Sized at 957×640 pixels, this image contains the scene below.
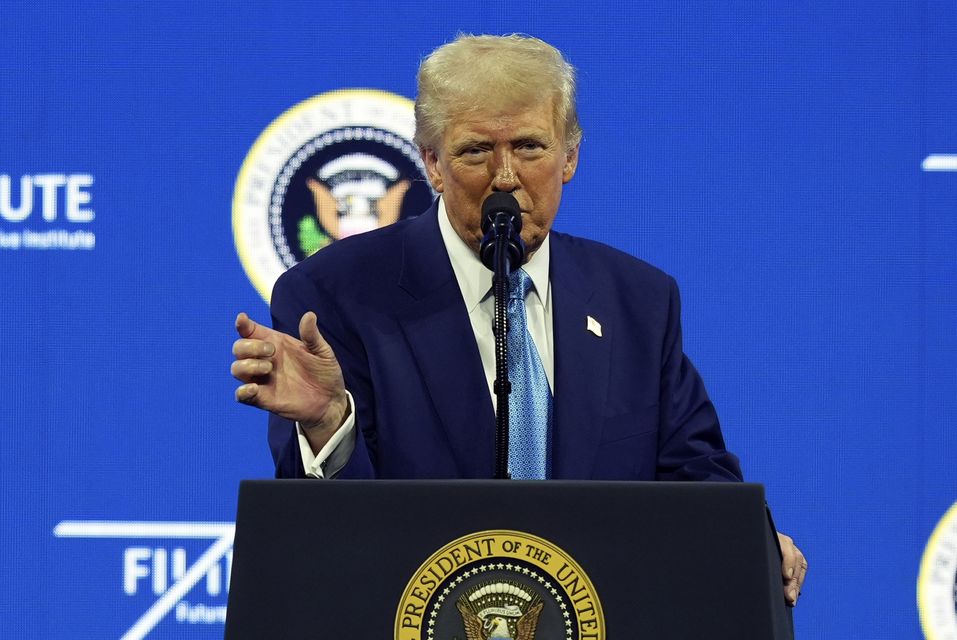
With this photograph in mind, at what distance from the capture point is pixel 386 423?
150cm

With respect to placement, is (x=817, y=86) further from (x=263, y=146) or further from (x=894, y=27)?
(x=263, y=146)

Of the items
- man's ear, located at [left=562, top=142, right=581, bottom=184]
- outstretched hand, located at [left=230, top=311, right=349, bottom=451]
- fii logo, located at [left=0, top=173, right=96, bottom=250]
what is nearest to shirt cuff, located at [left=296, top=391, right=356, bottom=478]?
outstretched hand, located at [left=230, top=311, right=349, bottom=451]

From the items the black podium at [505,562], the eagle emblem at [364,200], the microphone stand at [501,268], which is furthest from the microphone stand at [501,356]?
the eagle emblem at [364,200]

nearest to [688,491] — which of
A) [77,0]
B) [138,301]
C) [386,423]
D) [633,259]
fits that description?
[386,423]

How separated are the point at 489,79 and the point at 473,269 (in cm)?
26

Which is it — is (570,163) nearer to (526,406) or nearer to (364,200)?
(526,406)

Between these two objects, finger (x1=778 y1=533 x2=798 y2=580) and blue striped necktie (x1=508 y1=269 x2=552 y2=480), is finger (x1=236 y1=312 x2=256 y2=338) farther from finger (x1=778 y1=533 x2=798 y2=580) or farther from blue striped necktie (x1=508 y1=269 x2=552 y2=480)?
finger (x1=778 y1=533 x2=798 y2=580)

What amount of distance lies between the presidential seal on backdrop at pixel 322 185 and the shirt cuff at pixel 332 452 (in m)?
1.20

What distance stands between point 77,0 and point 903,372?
1809mm

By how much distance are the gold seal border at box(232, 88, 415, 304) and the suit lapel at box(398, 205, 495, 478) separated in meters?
0.86

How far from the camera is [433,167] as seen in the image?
1.63 m

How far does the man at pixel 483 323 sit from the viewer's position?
1507mm

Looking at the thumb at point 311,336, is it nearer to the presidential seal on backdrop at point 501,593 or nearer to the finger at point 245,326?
the finger at point 245,326

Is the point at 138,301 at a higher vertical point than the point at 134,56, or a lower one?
lower
